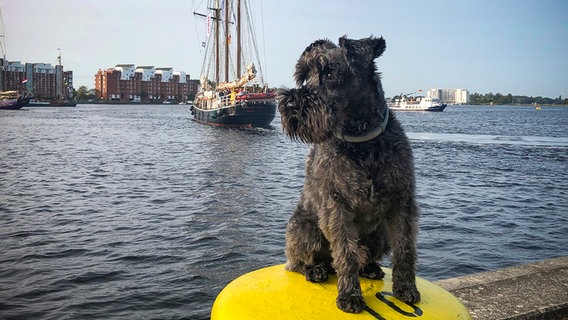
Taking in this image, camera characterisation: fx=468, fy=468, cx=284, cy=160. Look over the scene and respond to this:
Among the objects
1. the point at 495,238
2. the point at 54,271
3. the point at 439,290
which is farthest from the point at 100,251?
the point at 495,238

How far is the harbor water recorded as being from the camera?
→ 7668 mm

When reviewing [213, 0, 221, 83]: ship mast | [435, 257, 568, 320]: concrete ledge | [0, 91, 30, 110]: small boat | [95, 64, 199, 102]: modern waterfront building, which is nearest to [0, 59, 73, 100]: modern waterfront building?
[95, 64, 199, 102]: modern waterfront building

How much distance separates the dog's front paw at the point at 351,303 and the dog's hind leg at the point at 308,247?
0.48 m

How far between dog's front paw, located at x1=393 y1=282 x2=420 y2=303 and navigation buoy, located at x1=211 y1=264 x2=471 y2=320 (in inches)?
1.4

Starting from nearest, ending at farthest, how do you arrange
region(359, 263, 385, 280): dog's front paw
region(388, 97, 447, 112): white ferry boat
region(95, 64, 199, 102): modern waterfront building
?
region(359, 263, 385, 280): dog's front paw → region(388, 97, 447, 112): white ferry boat → region(95, 64, 199, 102): modern waterfront building

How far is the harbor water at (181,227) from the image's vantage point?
7.67 metres

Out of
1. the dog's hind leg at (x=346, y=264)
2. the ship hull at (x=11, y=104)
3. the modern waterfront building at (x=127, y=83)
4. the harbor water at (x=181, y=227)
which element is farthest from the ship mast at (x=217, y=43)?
the modern waterfront building at (x=127, y=83)

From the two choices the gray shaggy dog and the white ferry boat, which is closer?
the gray shaggy dog

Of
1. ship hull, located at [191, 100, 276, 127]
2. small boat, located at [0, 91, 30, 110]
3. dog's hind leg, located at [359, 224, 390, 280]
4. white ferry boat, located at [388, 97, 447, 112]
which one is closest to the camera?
dog's hind leg, located at [359, 224, 390, 280]

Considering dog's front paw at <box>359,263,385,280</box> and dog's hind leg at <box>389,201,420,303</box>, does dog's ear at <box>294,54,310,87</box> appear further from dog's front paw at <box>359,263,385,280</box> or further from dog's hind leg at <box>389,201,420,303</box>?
dog's front paw at <box>359,263,385,280</box>

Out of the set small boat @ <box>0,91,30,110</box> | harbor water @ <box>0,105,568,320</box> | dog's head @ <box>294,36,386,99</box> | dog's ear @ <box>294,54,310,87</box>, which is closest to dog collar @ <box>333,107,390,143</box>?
dog's head @ <box>294,36,386,99</box>

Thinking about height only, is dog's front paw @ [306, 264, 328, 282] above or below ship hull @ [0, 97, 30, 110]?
below

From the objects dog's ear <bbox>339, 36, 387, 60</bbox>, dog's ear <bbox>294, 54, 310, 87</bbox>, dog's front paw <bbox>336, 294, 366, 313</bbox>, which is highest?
dog's ear <bbox>339, 36, 387, 60</bbox>

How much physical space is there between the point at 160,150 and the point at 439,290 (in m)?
27.9
